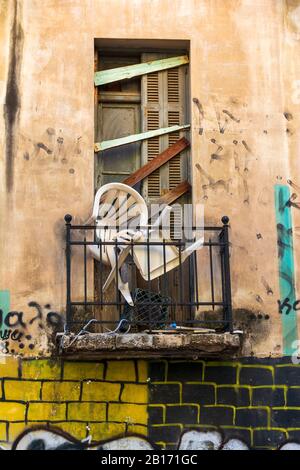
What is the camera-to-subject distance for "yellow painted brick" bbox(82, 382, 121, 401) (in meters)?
8.40

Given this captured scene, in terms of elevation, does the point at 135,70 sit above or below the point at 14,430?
above

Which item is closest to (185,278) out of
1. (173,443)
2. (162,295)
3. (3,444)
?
(162,295)

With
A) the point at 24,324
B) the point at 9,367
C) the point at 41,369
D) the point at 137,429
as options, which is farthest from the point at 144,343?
the point at 9,367

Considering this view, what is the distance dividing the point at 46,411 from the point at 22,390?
Answer: 1.01ft

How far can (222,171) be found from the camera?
9.15 m

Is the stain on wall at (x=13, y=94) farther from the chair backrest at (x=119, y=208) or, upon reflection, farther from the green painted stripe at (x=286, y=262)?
the green painted stripe at (x=286, y=262)

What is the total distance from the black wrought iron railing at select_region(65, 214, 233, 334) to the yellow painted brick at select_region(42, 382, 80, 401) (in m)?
0.52

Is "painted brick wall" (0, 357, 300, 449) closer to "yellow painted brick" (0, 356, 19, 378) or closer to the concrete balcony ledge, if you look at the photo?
"yellow painted brick" (0, 356, 19, 378)

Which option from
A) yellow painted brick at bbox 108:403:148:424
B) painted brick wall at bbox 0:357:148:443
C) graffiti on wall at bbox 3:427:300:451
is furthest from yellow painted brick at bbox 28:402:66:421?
yellow painted brick at bbox 108:403:148:424

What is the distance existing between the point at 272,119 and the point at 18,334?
11.4 ft

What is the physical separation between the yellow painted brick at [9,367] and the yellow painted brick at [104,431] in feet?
2.92

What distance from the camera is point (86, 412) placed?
8.34 m

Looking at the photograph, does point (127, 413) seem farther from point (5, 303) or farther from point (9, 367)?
point (5, 303)
